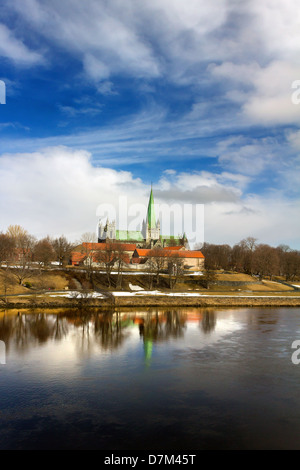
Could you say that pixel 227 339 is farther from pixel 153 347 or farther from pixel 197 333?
pixel 153 347

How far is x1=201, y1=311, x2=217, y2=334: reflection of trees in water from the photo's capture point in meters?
33.5

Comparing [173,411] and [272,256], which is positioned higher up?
[272,256]

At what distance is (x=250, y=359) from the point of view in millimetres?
22391

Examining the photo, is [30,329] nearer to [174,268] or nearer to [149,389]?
[149,389]

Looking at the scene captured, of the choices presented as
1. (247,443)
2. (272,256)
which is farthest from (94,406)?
(272,256)

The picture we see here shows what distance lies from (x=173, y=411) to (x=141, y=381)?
155 inches

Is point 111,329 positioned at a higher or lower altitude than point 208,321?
higher

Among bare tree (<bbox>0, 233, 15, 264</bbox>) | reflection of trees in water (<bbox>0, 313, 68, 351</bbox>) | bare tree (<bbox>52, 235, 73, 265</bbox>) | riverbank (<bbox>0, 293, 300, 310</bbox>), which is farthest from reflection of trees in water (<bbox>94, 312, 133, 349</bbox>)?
bare tree (<bbox>52, 235, 73, 265</bbox>)

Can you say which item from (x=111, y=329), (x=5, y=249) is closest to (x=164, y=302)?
(x=111, y=329)

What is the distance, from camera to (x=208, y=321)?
125 feet

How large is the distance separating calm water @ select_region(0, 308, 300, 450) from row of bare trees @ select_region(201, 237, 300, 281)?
→ 61.4 meters

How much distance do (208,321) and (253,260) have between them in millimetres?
58717

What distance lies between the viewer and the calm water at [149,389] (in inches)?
493
